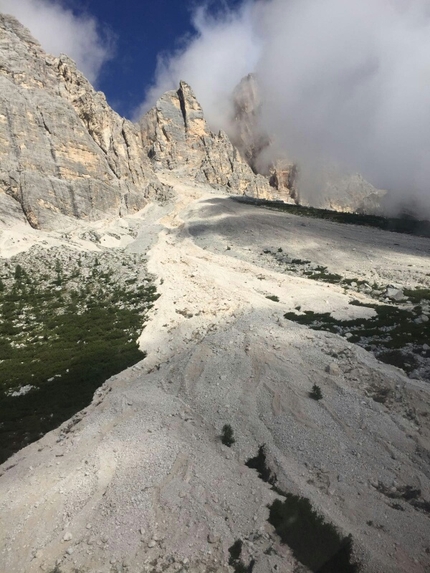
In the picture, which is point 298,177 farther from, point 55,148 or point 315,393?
point 315,393

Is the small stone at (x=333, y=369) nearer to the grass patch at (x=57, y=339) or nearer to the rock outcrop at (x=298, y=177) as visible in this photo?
the grass patch at (x=57, y=339)

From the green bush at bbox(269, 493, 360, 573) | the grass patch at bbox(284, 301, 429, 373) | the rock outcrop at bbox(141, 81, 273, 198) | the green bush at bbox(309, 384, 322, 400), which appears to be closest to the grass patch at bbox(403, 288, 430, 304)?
the grass patch at bbox(284, 301, 429, 373)

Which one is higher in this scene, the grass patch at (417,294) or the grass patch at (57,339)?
the grass patch at (417,294)

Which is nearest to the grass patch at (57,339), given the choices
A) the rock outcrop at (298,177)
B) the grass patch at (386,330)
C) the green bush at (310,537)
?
the green bush at (310,537)

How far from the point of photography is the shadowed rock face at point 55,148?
60375 mm

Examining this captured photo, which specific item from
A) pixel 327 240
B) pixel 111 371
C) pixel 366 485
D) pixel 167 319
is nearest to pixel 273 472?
pixel 366 485

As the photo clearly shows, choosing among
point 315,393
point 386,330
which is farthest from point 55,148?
point 315,393

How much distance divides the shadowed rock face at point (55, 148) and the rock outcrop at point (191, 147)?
58571 mm

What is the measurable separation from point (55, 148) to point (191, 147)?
335ft

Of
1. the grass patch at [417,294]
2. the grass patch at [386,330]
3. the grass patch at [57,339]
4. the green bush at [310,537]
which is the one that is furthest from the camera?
the grass patch at [417,294]

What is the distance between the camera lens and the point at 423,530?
990 cm

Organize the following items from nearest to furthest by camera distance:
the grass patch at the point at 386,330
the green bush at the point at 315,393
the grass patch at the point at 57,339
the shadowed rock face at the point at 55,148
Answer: the green bush at the point at 315,393 < the grass patch at the point at 57,339 < the grass patch at the point at 386,330 < the shadowed rock face at the point at 55,148

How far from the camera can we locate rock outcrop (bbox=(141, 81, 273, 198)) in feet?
478

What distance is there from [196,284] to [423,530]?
30.0m
